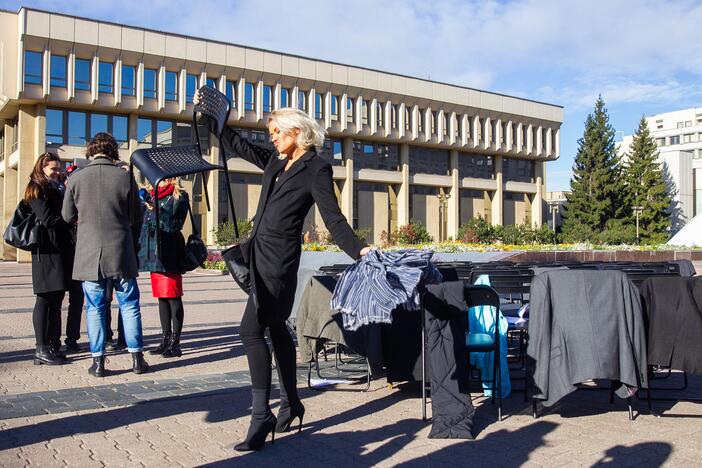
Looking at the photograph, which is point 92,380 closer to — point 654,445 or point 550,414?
point 550,414

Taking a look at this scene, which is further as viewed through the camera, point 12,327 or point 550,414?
point 12,327

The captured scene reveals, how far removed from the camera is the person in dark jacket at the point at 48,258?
7105 mm

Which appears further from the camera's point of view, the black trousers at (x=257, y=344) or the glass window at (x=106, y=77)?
the glass window at (x=106, y=77)

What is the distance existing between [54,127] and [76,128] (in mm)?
1333

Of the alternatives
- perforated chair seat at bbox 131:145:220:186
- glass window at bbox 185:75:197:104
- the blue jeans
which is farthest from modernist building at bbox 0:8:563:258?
perforated chair seat at bbox 131:145:220:186

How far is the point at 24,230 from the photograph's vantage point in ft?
23.5

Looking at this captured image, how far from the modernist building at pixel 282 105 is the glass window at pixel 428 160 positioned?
0.12m

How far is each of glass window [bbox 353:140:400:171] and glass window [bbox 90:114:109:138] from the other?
20.3 meters

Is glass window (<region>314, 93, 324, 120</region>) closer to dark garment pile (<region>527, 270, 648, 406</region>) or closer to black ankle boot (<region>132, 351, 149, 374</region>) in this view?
black ankle boot (<region>132, 351, 149, 374</region>)

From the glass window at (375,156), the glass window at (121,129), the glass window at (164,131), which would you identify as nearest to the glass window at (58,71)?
the glass window at (121,129)

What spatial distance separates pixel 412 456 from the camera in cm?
414

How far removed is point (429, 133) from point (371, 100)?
649 centimetres

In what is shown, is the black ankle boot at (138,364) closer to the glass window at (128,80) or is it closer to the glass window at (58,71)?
the glass window at (58,71)

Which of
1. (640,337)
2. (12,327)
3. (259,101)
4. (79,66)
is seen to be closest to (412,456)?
(640,337)
